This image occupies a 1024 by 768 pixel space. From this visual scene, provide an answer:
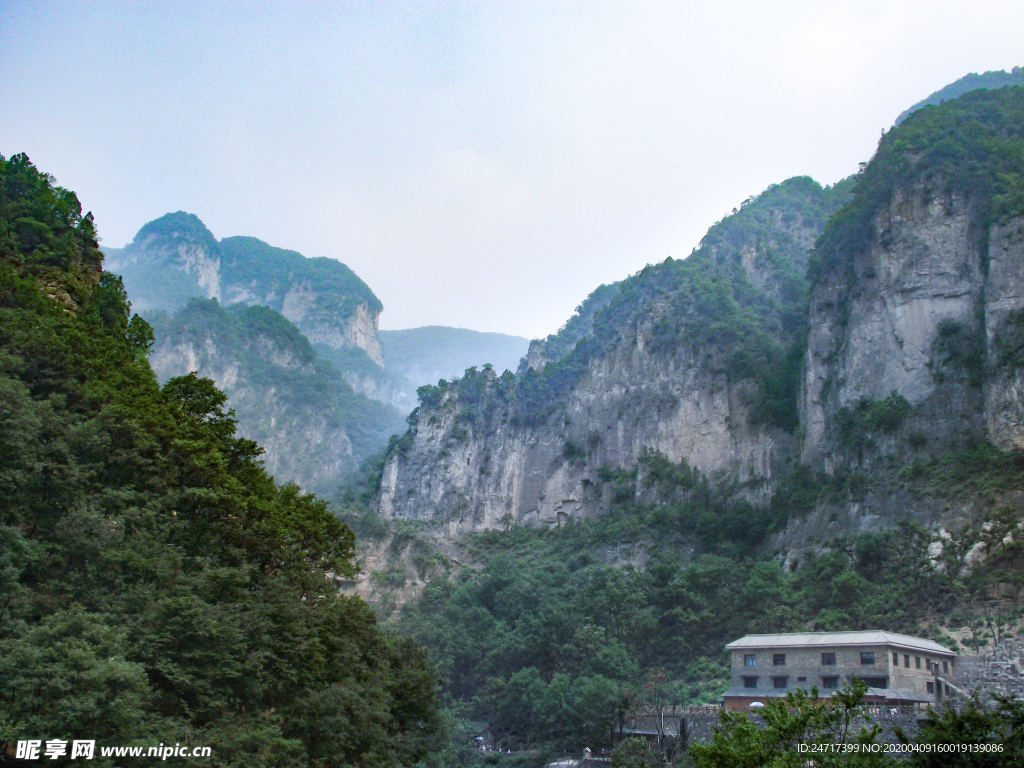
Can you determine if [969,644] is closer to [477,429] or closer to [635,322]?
[635,322]

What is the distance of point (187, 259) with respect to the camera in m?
125

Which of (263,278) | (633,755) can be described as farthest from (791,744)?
(263,278)

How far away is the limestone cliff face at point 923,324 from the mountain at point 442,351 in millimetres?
115914

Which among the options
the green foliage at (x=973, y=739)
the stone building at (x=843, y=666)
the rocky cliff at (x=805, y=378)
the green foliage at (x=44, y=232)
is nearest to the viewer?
the green foliage at (x=973, y=739)

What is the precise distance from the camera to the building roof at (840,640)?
105 ft

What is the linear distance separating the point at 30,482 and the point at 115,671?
5440mm

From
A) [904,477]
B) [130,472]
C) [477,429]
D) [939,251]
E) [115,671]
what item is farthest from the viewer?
[477,429]

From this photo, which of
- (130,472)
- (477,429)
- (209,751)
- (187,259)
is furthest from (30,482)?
(187,259)

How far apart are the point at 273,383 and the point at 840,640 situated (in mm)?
70080

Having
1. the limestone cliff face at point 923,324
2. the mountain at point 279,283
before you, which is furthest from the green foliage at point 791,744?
the mountain at point 279,283

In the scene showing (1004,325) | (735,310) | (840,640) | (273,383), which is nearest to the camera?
(840,640)

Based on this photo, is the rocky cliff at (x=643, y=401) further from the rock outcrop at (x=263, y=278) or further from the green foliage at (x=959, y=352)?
the rock outcrop at (x=263, y=278)

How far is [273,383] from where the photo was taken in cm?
9225

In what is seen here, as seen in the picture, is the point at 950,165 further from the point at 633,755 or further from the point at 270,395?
the point at 270,395
